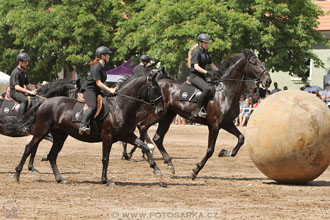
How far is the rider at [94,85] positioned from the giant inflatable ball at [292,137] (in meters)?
2.88

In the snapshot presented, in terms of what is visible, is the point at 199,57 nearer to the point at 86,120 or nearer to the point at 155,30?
the point at 86,120

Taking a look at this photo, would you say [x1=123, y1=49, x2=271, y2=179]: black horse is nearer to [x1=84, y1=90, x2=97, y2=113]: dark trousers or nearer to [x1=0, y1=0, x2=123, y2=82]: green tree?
[x1=84, y1=90, x2=97, y2=113]: dark trousers

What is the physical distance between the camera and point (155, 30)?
39.1 m

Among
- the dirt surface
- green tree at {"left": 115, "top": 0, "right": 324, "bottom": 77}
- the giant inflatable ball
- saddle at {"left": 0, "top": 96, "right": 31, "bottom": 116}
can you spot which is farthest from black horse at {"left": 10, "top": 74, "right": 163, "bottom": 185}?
green tree at {"left": 115, "top": 0, "right": 324, "bottom": 77}

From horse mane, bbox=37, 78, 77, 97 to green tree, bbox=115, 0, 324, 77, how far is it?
732 inches

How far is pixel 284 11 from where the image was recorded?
36.8 metres

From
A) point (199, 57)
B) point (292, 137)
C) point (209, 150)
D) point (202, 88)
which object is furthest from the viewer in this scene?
point (202, 88)

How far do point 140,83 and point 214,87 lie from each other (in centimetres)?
242

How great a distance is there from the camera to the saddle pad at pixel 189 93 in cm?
1676

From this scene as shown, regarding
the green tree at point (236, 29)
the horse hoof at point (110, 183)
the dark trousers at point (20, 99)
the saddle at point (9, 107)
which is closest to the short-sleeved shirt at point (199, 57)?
the horse hoof at point (110, 183)

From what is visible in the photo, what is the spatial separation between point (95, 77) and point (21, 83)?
11.6 feet

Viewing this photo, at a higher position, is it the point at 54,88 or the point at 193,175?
the point at 54,88

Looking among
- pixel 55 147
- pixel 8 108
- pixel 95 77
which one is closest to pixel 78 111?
pixel 95 77

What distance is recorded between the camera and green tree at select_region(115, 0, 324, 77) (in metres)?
36.8
